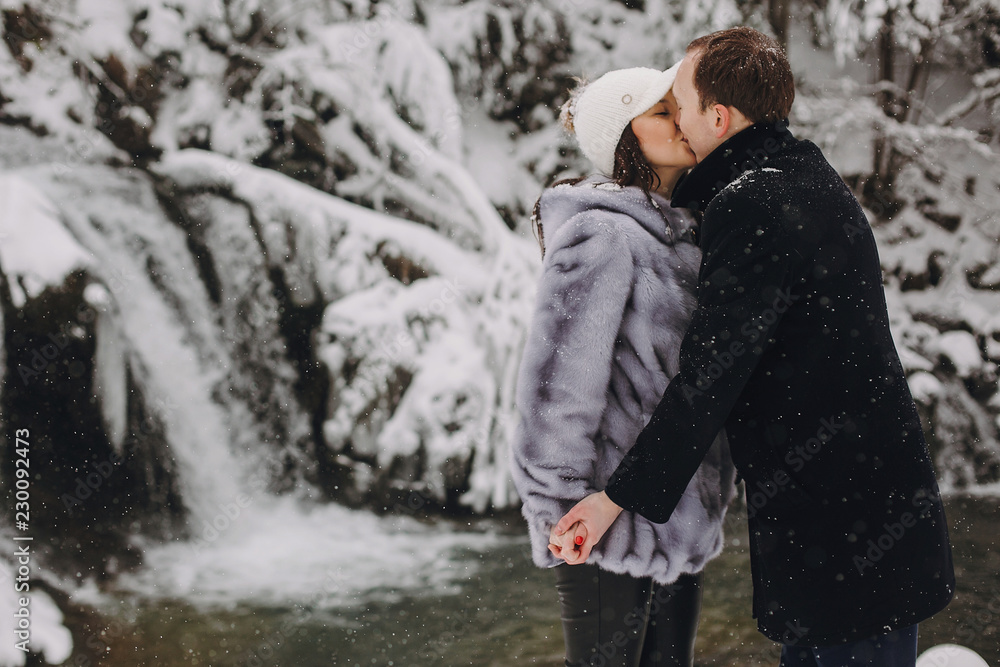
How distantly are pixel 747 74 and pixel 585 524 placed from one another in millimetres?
897

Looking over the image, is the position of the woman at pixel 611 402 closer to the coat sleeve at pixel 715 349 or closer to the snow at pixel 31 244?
the coat sleeve at pixel 715 349

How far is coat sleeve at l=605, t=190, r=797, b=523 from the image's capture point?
1.20 metres

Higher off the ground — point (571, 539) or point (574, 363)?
point (574, 363)

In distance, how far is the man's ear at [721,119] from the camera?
Result: 1.37 m

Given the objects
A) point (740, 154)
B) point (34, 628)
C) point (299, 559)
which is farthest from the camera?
point (299, 559)

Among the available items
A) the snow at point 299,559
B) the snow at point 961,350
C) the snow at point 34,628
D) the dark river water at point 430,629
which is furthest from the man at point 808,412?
the snow at point 961,350

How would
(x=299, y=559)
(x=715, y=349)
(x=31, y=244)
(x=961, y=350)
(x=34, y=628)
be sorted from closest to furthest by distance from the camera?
(x=715, y=349) → (x=34, y=628) → (x=31, y=244) → (x=299, y=559) → (x=961, y=350)

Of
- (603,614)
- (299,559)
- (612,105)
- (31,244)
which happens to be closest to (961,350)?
(299,559)

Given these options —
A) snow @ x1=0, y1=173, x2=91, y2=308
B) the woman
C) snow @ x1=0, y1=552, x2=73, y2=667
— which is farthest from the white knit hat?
snow @ x1=0, y1=173, x2=91, y2=308

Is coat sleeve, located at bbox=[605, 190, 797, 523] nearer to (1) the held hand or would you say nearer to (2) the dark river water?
(1) the held hand

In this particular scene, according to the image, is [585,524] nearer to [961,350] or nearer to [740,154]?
[740,154]

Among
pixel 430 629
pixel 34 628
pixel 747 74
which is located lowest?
pixel 430 629

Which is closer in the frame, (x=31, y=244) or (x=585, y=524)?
(x=585, y=524)

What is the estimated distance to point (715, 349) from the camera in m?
1.23
